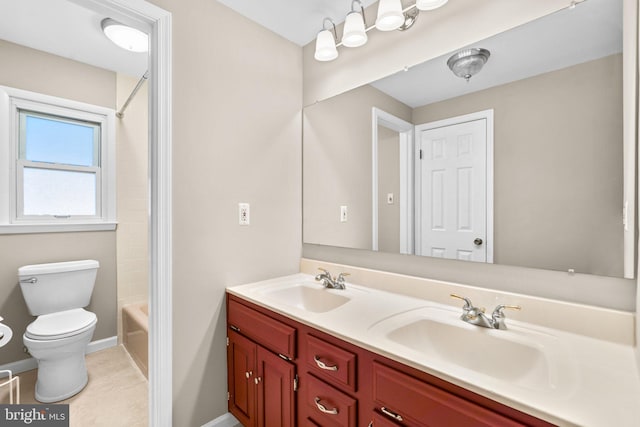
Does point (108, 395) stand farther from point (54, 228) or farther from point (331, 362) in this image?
point (331, 362)

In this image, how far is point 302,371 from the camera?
121 cm

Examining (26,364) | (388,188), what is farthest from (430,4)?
(26,364)

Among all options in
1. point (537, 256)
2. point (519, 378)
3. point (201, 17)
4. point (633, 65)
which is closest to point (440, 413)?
point (519, 378)

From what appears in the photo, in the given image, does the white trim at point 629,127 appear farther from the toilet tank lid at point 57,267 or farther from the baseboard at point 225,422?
the toilet tank lid at point 57,267

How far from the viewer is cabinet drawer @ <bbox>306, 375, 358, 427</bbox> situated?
103 cm

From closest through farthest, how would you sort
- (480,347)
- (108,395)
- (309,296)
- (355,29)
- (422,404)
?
(422,404) < (480,347) < (355,29) < (309,296) < (108,395)

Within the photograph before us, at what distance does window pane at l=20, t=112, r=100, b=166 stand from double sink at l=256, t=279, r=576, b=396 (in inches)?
92.0

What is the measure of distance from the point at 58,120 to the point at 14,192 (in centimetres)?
66

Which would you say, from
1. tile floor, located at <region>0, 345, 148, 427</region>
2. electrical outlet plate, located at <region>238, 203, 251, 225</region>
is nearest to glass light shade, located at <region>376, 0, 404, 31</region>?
electrical outlet plate, located at <region>238, 203, 251, 225</region>

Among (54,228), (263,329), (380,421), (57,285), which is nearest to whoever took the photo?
(380,421)

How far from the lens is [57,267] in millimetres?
2221

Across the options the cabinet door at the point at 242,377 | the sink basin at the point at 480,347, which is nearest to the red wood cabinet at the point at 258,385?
the cabinet door at the point at 242,377

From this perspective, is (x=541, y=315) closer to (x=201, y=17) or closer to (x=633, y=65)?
(x=633, y=65)

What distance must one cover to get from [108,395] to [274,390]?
1.40m
